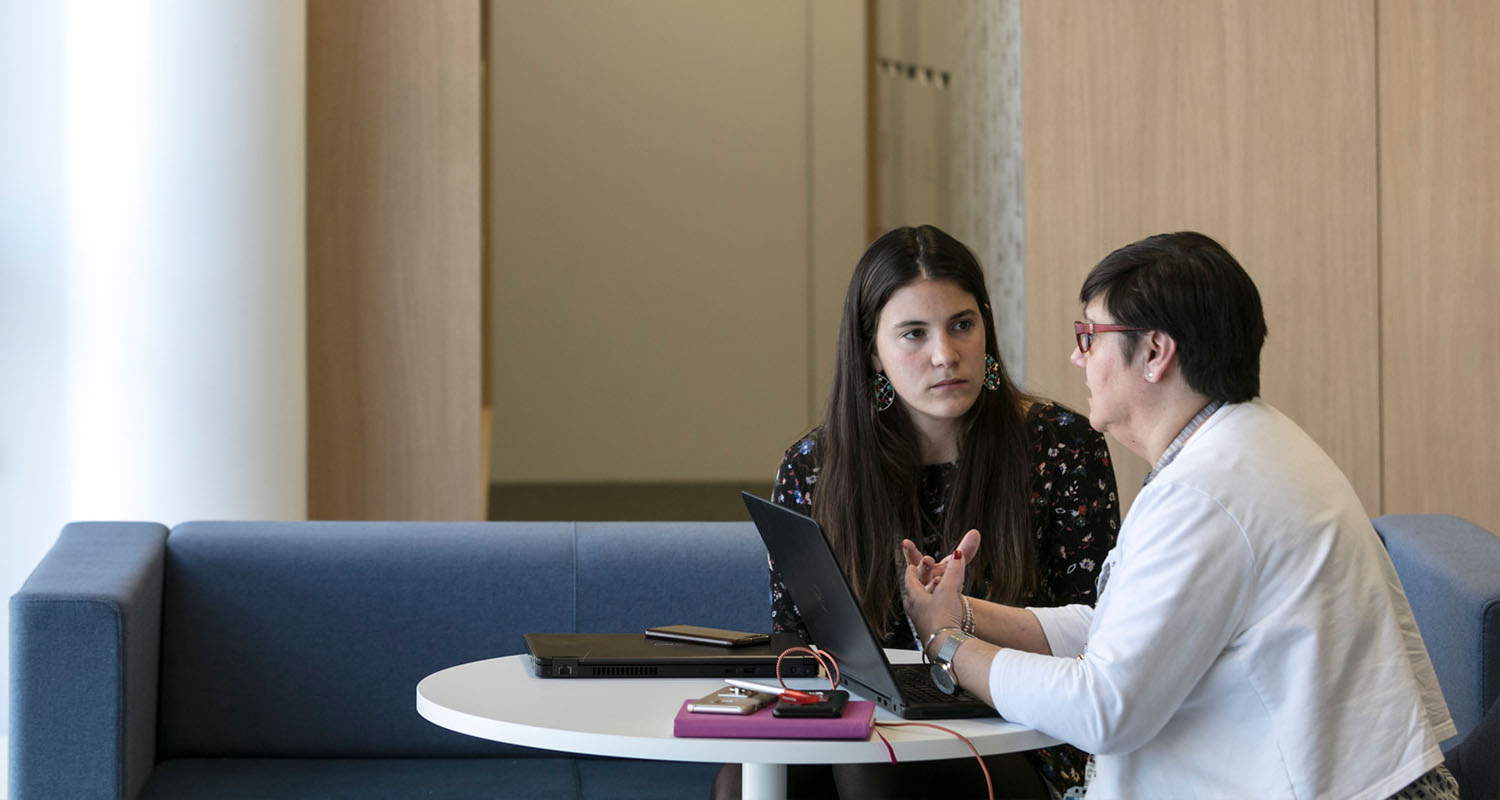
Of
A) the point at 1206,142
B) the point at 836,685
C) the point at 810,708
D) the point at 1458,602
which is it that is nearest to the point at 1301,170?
the point at 1206,142

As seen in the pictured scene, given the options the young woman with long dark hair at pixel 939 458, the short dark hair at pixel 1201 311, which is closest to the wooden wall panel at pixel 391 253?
the young woman with long dark hair at pixel 939 458

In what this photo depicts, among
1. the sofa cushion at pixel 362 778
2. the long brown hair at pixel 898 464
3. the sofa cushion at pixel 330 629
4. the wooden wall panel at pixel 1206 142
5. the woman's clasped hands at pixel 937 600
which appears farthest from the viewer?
the wooden wall panel at pixel 1206 142

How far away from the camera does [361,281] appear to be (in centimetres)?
424

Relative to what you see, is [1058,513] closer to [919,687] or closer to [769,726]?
[919,687]

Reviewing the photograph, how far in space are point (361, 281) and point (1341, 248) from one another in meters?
2.89

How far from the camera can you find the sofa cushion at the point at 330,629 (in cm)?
313

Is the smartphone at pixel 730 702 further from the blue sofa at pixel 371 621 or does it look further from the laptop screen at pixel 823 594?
the blue sofa at pixel 371 621

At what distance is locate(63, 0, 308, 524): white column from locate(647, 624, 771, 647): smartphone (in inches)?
75.6

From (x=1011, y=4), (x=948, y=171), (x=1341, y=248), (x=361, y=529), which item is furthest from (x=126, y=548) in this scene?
(x=948, y=171)

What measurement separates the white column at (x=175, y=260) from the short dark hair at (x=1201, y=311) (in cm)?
267

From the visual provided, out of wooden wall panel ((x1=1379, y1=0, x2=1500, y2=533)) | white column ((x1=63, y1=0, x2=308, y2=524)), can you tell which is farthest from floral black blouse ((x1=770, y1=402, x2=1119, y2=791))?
wooden wall panel ((x1=1379, y1=0, x2=1500, y2=533))

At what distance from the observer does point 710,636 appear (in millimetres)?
2248

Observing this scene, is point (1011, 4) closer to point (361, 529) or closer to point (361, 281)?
point (361, 281)

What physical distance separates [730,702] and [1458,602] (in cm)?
155
